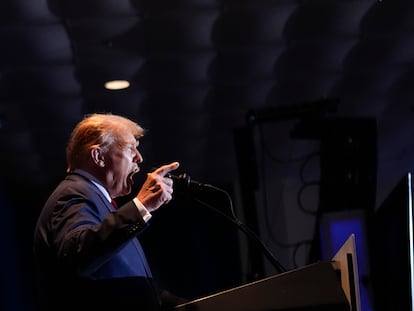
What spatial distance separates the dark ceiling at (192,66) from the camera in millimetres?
3197

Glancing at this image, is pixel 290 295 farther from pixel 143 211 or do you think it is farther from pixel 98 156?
pixel 98 156

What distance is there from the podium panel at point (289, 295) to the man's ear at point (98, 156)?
57 cm

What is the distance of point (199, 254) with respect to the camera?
567cm

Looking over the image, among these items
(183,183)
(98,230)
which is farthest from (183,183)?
(98,230)

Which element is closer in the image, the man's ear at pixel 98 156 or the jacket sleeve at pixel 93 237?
the jacket sleeve at pixel 93 237

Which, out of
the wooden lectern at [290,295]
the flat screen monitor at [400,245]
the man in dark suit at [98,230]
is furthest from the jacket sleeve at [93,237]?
the flat screen monitor at [400,245]

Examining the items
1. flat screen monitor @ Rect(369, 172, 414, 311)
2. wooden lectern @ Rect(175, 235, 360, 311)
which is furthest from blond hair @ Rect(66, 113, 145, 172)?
flat screen monitor @ Rect(369, 172, 414, 311)

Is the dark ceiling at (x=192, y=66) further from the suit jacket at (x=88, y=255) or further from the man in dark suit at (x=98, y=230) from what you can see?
the suit jacket at (x=88, y=255)

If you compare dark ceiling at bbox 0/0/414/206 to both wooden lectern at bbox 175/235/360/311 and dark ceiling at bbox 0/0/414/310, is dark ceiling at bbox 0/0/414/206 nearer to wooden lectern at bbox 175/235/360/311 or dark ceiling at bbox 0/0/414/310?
dark ceiling at bbox 0/0/414/310

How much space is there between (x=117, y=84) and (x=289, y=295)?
2451 mm

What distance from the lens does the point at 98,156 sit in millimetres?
2020

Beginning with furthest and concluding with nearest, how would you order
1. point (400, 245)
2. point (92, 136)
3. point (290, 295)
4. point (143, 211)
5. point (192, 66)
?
point (192, 66) → point (400, 245) → point (92, 136) → point (143, 211) → point (290, 295)

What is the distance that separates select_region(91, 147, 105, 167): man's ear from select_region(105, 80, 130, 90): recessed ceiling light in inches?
72.2

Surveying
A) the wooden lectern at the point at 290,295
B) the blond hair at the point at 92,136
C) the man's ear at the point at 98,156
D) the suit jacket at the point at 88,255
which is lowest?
the wooden lectern at the point at 290,295
